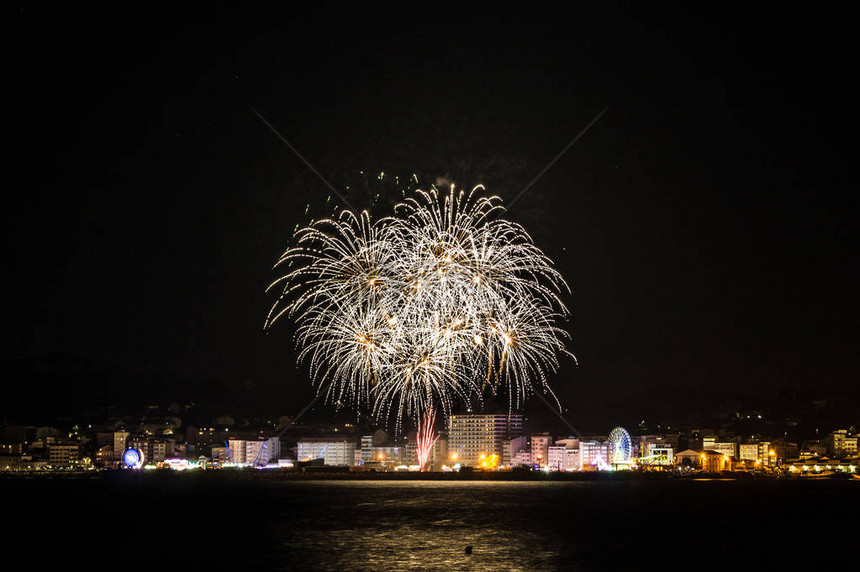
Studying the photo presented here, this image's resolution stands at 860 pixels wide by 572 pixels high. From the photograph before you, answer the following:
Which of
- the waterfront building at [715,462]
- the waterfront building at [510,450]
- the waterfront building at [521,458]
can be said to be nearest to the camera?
the waterfront building at [715,462]

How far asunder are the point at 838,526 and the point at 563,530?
55.9ft

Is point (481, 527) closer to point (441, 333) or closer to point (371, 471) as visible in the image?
point (441, 333)

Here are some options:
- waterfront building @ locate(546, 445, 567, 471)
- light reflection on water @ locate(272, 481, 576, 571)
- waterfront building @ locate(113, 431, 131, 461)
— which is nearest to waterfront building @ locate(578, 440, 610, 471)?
waterfront building @ locate(546, 445, 567, 471)

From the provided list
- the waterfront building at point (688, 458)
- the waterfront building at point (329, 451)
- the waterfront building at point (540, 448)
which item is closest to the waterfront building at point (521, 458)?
the waterfront building at point (540, 448)

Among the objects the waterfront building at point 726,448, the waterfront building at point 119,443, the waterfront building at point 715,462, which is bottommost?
the waterfront building at point 715,462

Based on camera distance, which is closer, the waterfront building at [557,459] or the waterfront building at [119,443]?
the waterfront building at [119,443]

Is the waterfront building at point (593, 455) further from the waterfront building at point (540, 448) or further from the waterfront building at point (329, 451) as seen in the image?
the waterfront building at point (329, 451)

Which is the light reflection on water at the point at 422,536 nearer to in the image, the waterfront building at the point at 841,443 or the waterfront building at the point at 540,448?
the waterfront building at the point at 540,448

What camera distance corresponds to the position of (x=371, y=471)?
143 m

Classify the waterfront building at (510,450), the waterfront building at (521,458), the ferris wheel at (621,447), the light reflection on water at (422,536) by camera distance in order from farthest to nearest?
the waterfront building at (521,458)
the waterfront building at (510,450)
the ferris wheel at (621,447)
the light reflection on water at (422,536)

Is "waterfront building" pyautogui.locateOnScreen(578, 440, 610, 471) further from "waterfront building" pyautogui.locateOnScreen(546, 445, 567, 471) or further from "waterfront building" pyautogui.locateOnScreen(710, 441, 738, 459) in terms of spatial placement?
"waterfront building" pyautogui.locateOnScreen(710, 441, 738, 459)

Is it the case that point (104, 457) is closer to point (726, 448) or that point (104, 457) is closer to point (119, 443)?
point (119, 443)

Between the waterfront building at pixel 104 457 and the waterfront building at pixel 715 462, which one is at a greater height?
the waterfront building at pixel 104 457

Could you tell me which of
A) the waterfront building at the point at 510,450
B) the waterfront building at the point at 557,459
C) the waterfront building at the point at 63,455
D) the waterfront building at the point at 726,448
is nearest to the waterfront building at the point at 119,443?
the waterfront building at the point at 63,455
